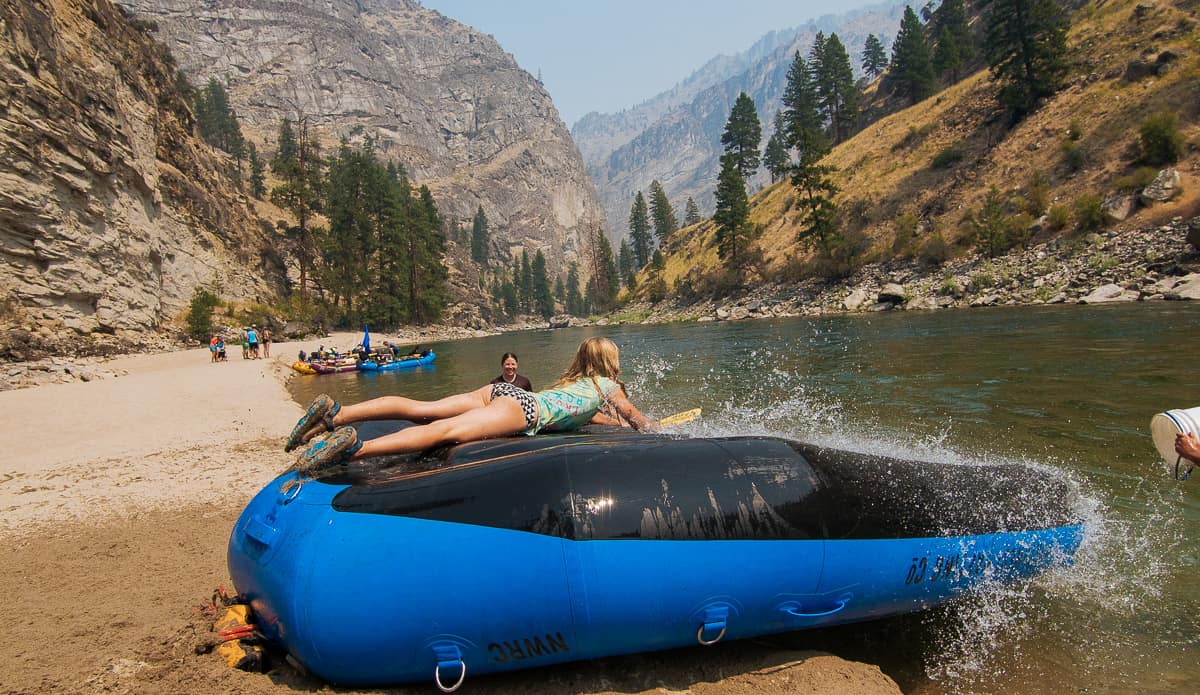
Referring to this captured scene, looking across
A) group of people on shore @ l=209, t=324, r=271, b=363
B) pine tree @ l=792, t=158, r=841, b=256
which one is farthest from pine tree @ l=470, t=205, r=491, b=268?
group of people on shore @ l=209, t=324, r=271, b=363

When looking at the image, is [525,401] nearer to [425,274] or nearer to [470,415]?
[470,415]

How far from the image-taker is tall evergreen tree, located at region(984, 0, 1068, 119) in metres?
35.7

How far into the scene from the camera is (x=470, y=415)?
13.0 ft

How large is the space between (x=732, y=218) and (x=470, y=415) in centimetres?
5161

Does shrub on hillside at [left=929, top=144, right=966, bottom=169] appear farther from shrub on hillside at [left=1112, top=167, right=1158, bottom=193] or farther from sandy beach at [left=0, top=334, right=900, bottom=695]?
sandy beach at [left=0, top=334, right=900, bottom=695]

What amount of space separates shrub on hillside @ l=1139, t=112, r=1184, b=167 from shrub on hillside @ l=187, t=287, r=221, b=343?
4904 cm

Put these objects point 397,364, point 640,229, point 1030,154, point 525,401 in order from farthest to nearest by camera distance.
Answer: point 640,229, point 1030,154, point 397,364, point 525,401

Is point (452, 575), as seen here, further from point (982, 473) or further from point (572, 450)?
point (982, 473)

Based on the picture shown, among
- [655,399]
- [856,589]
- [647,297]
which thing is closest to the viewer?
[856,589]

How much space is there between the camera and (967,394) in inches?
351

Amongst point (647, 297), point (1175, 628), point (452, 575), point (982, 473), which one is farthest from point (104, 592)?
point (647, 297)

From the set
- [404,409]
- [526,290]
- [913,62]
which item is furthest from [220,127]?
[404,409]

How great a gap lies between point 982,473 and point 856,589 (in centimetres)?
137

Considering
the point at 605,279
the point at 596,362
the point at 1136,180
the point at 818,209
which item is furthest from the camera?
the point at 605,279
